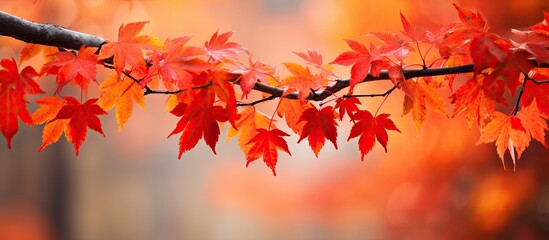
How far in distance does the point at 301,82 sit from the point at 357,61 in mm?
83

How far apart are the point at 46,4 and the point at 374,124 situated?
2820 millimetres

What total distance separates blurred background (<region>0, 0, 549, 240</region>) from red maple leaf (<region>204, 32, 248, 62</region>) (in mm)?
2064

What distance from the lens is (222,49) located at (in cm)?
80

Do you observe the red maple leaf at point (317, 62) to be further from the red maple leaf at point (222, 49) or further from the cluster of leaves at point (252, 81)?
the red maple leaf at point (222, 49)

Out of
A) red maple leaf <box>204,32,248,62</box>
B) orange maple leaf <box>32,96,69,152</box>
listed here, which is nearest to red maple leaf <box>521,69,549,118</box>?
red maple leaf <box>204,32,248,62</box>

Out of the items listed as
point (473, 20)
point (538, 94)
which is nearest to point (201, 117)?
point (473, 20)

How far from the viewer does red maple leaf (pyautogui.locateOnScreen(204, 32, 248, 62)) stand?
777 millimetres

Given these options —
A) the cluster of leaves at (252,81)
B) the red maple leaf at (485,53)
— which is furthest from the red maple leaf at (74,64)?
the red maple leaf at (485,53)

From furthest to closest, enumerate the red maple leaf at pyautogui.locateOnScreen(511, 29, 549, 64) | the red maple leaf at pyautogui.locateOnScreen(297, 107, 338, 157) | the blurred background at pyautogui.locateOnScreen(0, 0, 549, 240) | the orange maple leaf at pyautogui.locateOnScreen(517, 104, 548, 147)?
the blurred background at pyautogui.locateOnScreen(0, 0, 549, 240) < the orange maple leaf at pyautogui.locateOnScreen(517, 104, 548, 147) < the red maple leaf at pyautogui.locateOnScreen(297, 107, 338, 157) < the red maple leaf at pyautogui.locateOnScreen(511, 29, 549, 64)

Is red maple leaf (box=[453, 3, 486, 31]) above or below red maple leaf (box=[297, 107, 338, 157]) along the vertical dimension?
above

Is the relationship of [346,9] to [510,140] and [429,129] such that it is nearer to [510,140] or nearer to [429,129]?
[429,129]

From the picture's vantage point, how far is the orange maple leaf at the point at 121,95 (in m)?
0.84

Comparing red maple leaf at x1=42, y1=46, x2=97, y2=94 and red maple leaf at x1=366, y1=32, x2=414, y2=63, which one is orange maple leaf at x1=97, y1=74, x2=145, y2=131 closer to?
red maple leaf at x1=42, y1=46, x2=97, y2=94

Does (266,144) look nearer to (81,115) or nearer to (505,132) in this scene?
(81,115)
